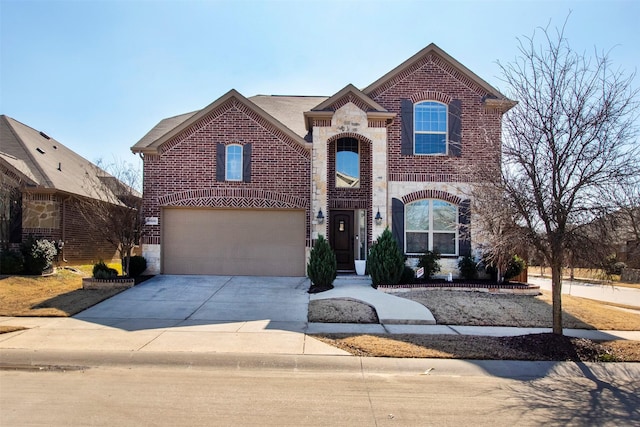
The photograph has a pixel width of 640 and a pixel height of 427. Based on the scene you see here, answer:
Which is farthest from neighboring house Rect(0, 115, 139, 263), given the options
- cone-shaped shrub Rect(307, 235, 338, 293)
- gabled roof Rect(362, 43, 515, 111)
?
gabled roof Rect(362, 43, 515, 111)

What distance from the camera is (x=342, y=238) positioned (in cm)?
1591

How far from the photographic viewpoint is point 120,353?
282 inches

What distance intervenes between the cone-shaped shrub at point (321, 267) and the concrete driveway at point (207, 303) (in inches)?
18.9

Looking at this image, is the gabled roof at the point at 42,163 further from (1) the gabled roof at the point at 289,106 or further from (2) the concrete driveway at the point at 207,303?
(1) the gabled roof at the point at 289,106

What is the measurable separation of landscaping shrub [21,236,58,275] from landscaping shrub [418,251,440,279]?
12.7 m

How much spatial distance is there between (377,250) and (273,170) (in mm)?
4672

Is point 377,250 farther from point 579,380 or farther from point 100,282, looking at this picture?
point 100,282

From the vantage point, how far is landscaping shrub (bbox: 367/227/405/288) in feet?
42.5

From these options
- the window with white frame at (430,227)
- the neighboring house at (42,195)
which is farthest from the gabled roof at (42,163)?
the window with white frame at (430,227)

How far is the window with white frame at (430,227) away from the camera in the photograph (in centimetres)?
1527

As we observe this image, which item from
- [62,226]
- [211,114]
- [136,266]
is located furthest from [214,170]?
[62,226]

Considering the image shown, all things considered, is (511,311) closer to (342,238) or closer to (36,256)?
(342,238)

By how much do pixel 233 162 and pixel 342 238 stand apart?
15.7 feet

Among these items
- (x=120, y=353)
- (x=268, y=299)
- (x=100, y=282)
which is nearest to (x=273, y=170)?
(x=268, y=299)
